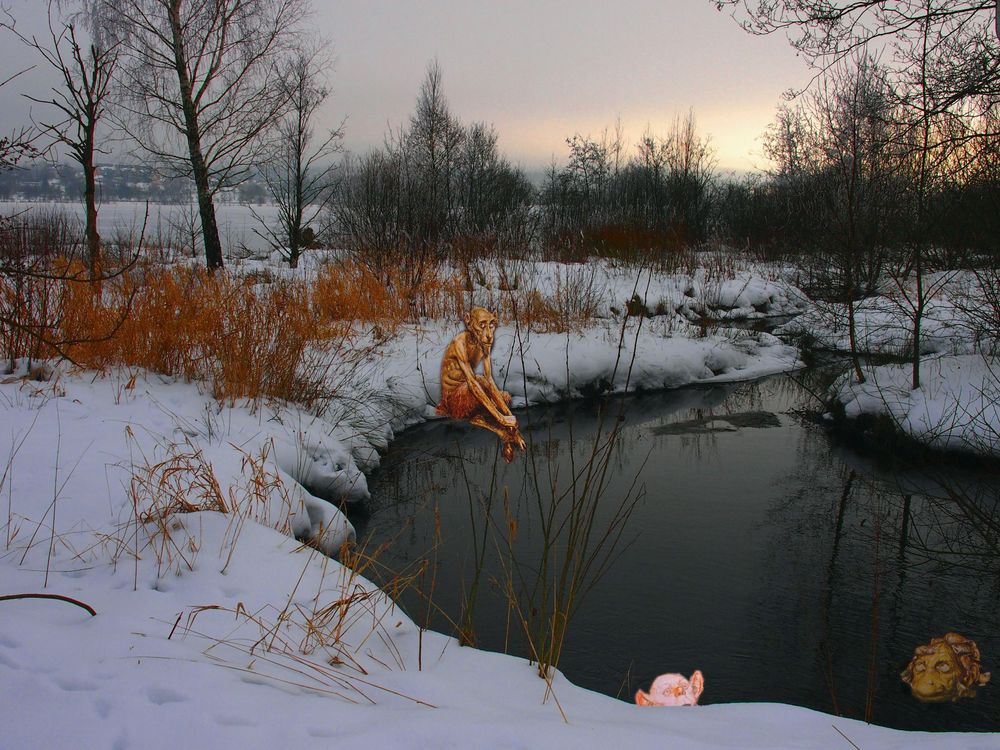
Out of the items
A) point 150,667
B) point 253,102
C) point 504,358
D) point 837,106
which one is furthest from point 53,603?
point 253,102

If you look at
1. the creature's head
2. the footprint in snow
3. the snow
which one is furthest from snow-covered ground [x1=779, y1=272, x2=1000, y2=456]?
the footprint in snow

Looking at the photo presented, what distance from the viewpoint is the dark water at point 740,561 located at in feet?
10.3

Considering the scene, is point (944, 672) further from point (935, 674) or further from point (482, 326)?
point (482, 326)

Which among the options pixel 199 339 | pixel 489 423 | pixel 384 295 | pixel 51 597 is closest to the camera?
pixel 51 597

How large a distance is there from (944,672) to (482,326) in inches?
130

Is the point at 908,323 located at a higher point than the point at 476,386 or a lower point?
higher

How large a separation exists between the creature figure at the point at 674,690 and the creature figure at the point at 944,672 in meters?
0.94

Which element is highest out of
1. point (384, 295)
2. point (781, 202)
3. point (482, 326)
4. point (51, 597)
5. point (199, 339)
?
point (781, 202)

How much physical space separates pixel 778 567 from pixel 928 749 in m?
2.41

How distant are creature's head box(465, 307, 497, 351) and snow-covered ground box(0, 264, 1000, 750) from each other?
1.42 meters

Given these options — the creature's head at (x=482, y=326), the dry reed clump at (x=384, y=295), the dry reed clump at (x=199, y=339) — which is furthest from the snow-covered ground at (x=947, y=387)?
the dry reed clump at (x=384, y=295)

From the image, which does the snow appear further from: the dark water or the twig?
the twig

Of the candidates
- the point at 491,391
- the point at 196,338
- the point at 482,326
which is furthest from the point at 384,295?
the point at 482,326

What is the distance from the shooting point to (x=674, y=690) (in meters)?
3.02
